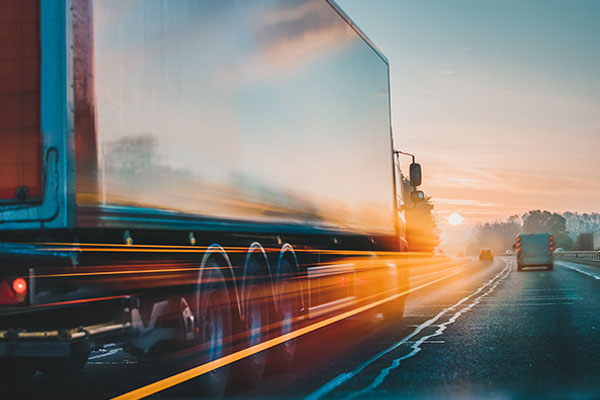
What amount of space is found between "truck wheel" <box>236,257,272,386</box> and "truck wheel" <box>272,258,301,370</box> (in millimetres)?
426

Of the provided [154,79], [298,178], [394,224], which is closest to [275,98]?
[298,178]

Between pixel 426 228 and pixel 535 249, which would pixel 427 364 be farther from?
pixel 426 228

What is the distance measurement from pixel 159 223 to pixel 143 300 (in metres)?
0.60

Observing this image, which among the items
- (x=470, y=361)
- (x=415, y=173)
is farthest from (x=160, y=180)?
(x=415, y=173)

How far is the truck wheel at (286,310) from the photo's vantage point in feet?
29.3

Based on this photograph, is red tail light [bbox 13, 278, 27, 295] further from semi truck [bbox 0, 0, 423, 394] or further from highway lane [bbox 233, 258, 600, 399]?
highway lane [bbox 233, 258, 600, 399]

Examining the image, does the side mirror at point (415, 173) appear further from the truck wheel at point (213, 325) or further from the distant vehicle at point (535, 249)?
the distant vehicle at point (535, 249)

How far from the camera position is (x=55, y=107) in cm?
543

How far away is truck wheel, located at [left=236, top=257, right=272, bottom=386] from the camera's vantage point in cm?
786

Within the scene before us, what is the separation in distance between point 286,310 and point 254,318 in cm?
107

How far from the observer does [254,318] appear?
8109 millimetres

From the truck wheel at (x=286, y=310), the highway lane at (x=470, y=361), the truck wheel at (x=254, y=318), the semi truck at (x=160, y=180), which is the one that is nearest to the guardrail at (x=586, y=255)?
the highway lane at (x=470, y=361)

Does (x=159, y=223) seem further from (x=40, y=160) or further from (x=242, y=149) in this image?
(x=242, y=149)

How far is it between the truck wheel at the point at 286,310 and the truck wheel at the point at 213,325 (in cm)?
146
